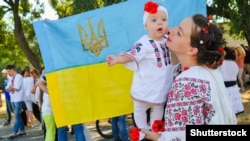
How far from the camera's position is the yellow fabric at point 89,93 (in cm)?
529

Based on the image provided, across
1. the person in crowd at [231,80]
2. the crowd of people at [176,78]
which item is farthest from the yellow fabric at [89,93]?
the person in crowd at [231,80]

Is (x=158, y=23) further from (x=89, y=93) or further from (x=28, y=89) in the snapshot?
(x=28, y=89)

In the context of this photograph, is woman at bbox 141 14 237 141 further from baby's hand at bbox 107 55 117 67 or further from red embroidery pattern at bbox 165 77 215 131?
baby's hand at bbox 107 55 117 67

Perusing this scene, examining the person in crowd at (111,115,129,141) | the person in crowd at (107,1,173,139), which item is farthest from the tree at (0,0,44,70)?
the person in crowd at (107,1,173,139)

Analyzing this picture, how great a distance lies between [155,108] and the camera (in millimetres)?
3697

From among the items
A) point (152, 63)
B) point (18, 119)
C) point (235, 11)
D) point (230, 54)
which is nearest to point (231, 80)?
point (230, 54)

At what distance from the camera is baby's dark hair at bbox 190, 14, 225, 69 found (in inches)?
92.3

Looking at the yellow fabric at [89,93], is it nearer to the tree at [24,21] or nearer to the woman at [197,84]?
the woman at [197,84]

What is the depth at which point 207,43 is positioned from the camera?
2.34 meters

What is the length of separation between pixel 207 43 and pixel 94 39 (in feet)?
10.2

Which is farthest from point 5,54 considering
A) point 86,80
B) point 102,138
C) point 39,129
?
point 86,80

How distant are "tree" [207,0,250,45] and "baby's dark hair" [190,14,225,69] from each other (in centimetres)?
723

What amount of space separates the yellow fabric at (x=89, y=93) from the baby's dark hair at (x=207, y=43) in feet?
9.72

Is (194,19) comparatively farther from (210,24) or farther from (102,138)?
(102,138)
